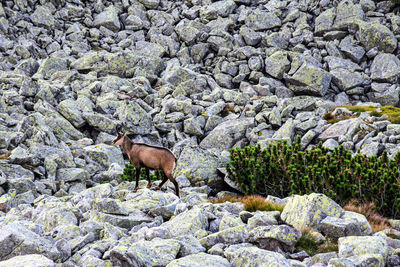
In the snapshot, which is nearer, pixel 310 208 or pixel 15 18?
→ pixel 310 208

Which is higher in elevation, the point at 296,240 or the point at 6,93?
the point at 296,240

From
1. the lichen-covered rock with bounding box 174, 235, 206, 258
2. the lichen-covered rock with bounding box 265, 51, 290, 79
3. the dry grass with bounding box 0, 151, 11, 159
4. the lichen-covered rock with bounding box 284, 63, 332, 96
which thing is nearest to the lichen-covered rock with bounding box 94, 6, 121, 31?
the lichen-covered rock with bounding box 265, 51, 290, 79

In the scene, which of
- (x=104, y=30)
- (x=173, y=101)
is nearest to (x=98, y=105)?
(x=173, y=101)

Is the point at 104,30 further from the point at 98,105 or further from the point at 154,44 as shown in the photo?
the point at 98,105

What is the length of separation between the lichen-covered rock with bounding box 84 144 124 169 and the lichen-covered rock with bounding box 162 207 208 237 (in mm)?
15768

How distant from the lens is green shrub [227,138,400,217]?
44.0ft

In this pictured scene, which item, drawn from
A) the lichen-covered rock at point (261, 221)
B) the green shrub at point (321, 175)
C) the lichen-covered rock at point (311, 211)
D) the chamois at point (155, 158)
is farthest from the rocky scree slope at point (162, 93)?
the green shrub at point (321, 175)

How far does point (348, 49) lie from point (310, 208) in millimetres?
40190

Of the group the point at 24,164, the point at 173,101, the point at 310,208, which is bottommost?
the point at 173,101

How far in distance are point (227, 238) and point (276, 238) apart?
3.58 feet

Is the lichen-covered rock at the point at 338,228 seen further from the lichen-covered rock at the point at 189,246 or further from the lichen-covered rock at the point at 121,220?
the lichen-covered rock at the point at 121,220

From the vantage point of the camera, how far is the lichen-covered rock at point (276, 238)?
836 centimetres

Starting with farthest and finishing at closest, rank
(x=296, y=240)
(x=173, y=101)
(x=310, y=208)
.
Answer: (x=173, y=101), (x=310, y=208), (x=296, y=240)

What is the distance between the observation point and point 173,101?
34625mm
